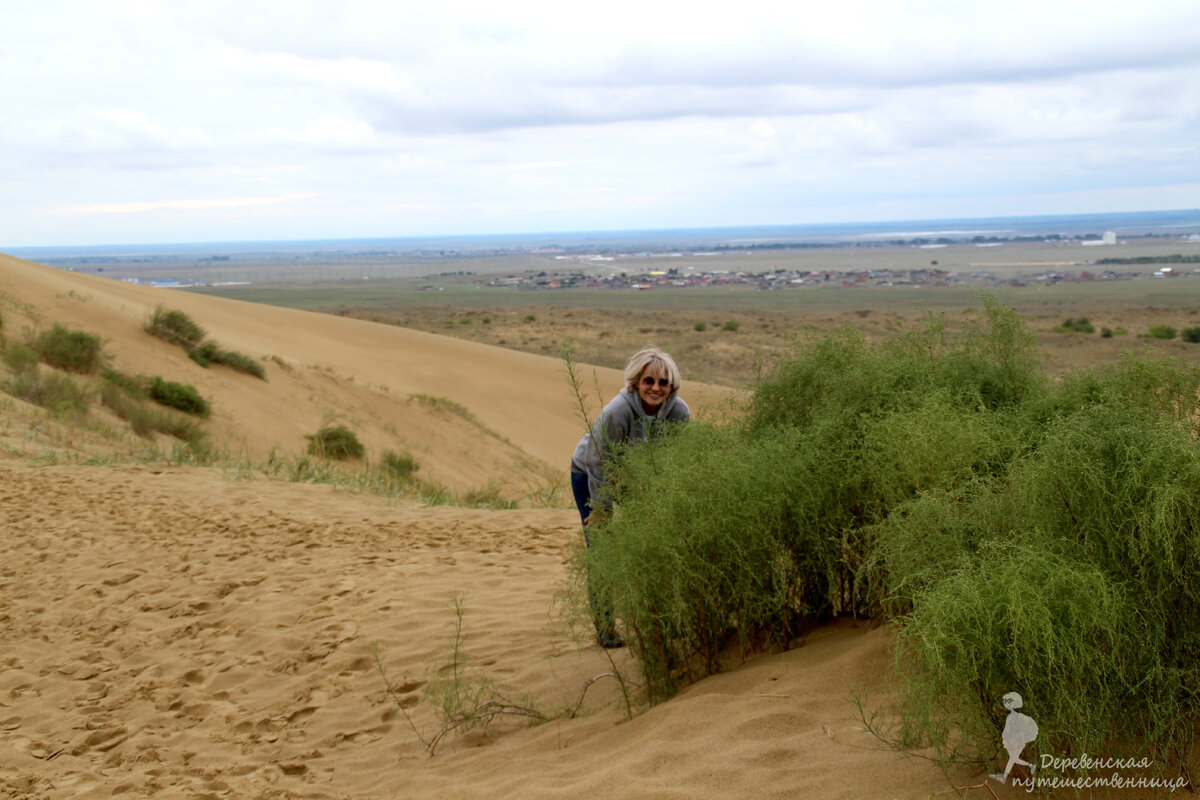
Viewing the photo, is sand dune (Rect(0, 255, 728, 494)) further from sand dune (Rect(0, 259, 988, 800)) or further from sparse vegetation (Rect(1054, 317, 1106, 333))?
sparse vegetation (Rect(1054, 317, 1106, 333))

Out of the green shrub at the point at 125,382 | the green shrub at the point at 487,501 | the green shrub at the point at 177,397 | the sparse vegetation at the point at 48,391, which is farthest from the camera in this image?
the green shrub at the point at 177,397

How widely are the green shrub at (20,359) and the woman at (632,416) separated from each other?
11.8m

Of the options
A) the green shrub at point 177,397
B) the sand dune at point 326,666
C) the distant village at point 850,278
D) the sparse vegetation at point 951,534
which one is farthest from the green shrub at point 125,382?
the distant village at point 850,278

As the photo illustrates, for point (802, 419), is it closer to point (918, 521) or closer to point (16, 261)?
point (918, 521)

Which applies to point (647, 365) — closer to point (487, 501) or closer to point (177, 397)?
point (487, 501)

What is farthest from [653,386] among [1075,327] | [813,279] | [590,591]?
[813,279]

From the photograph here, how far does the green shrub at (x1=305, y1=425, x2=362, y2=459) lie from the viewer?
1519 centimetres

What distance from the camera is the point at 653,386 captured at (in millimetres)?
5020

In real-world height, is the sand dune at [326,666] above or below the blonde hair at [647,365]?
below

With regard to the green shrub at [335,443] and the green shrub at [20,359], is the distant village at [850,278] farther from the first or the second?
the green shrub at [20,359]

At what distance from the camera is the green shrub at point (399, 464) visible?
573 inches

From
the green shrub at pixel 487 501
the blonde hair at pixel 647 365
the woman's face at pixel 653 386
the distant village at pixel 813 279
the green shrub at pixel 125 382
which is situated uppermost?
the distant village at pixel 813 279

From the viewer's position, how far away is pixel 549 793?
3.63 m

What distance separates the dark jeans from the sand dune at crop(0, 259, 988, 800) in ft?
0.67
